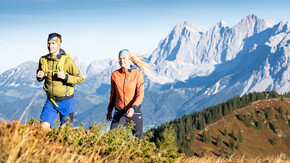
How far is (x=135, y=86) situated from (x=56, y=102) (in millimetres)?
2516

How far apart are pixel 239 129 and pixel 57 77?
163002 mm

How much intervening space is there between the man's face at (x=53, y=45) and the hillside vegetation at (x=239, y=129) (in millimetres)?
132346

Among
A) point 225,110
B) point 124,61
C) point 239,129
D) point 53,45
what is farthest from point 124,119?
point 225,110

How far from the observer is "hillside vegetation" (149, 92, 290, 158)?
146000mm

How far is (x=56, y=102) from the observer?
859 cm

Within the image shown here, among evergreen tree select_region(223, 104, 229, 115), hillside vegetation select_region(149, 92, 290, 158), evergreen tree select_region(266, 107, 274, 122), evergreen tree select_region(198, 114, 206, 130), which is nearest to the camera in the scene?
hillside vegetation select_region(149, 92, 290, 158)

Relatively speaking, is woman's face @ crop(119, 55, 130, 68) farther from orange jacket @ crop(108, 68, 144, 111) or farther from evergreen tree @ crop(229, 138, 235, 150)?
evergreen tree @ crop(229, 138, 235, 150)

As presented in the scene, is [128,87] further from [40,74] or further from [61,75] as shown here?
[40,74]

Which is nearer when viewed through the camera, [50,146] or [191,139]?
[50,146]

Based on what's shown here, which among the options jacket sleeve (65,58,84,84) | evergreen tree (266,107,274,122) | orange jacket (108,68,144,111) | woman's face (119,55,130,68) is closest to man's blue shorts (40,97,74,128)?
jacket sleeve (65,58,84,84)

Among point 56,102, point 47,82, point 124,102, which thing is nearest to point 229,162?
point 124,102

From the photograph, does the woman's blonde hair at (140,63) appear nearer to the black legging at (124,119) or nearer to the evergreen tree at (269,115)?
the black legging at (124,119)

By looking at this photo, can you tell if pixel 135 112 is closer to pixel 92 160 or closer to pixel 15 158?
pixel 92 160

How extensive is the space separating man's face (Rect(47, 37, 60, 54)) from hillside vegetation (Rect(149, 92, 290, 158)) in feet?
434
